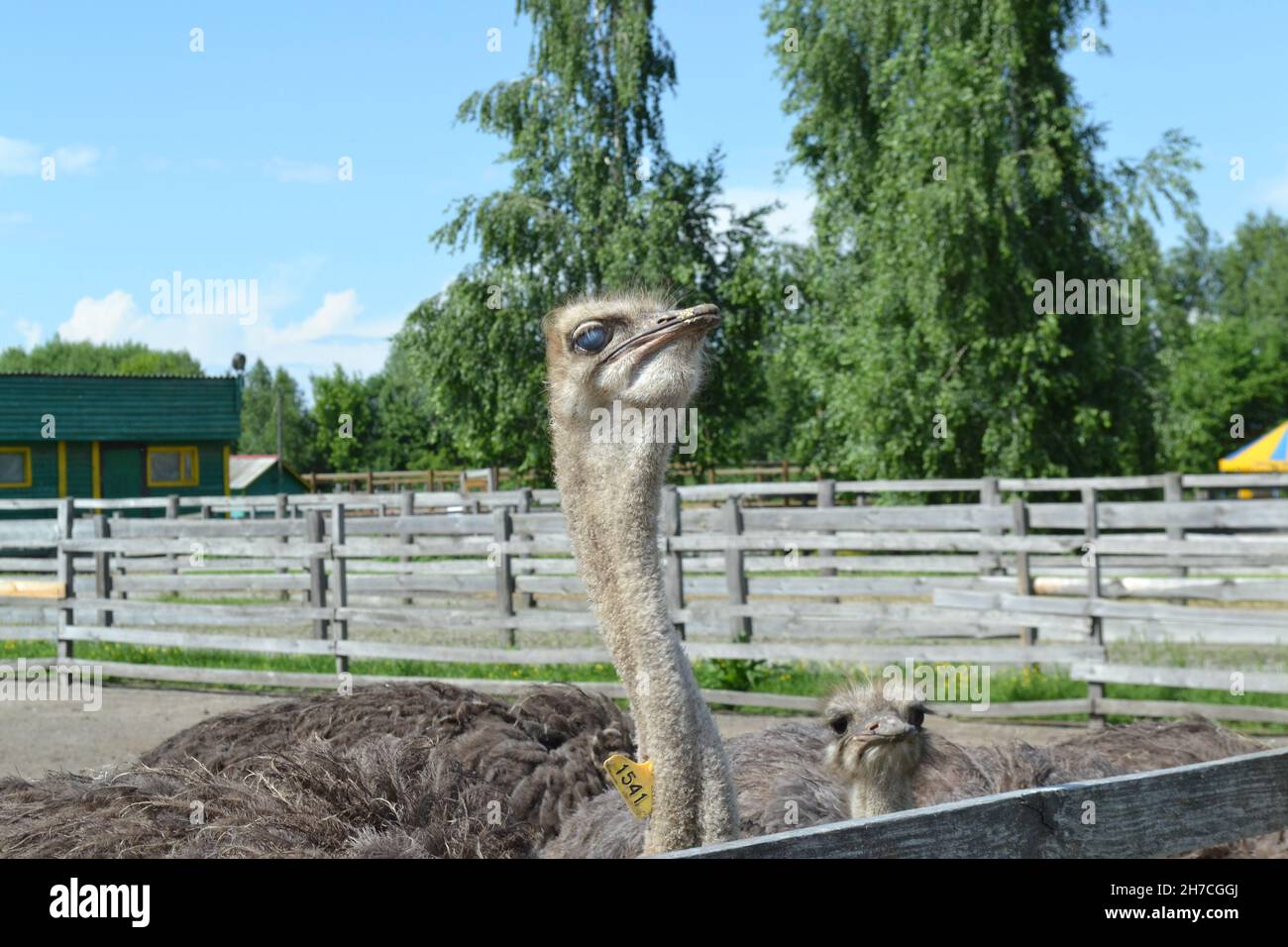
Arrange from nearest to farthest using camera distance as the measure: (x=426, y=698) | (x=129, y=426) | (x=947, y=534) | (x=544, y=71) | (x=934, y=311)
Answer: (x=426, y=698) < (x=947, y=534) < (x=934, y=311) < (x=544, y=71) < (x=129, y=426)

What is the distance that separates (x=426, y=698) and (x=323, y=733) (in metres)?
0.38

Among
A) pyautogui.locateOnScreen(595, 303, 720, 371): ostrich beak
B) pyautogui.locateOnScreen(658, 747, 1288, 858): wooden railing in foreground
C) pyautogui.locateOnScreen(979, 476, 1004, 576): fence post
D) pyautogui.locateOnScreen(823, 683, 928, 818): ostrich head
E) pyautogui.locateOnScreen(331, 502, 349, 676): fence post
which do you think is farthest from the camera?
pyautogui.locateOnScreen(979, 476, 1004, 576): fence post

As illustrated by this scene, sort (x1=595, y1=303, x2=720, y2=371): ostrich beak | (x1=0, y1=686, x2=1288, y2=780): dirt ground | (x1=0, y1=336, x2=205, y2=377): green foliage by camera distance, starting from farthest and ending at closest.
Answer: (x1=0, y1=336, x2=205, y2=377): green foliage
(x1=0, y1=686, x2=1288, y2=780): dirt ground
(x1=595, y1=303, x2=720, y2=371): ostrich beak

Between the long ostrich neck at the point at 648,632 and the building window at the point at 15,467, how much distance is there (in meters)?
26.9

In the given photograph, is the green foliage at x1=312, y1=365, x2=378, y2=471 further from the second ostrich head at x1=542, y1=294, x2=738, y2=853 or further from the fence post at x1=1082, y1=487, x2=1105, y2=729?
the second ostrich head at x1=542, y1=294, x2=738, y2=853

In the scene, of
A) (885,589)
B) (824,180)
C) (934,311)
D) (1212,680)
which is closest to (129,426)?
(824,180)

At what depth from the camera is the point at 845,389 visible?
73.9 feet

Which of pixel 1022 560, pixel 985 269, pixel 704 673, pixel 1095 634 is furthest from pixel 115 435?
pixel 1095 634

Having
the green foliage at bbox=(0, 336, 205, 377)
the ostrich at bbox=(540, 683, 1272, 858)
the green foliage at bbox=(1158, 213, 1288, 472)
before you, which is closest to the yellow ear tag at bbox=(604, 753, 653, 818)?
the ostrich at bbox=(540, 683, 1272, 858)

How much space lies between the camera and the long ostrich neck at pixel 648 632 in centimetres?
274

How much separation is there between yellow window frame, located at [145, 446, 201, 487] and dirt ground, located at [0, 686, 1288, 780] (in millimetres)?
19359

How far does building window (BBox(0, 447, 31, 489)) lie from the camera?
1066 inches

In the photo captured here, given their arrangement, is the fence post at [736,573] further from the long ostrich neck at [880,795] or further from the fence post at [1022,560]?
the long ostrich neck at [880,795]

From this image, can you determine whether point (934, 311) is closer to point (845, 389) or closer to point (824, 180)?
point (845, 389)
